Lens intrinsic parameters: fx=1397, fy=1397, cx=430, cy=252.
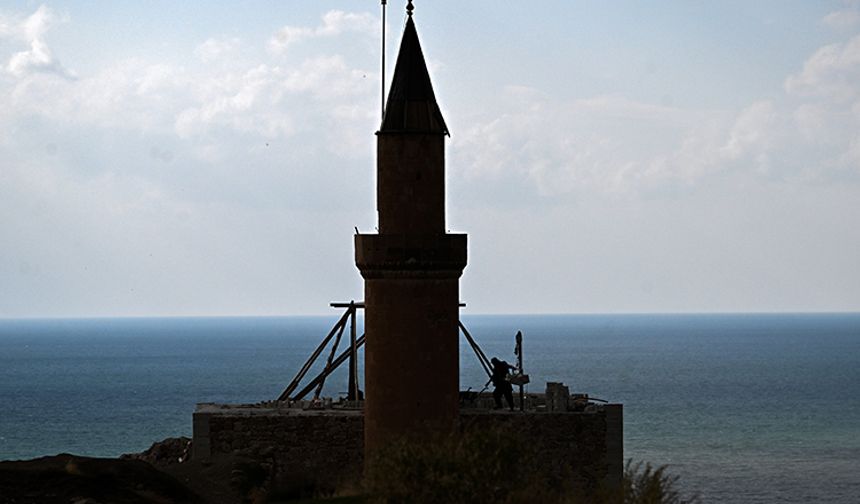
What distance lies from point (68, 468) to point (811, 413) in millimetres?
94649

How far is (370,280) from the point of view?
28.5m

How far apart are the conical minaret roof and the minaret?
0.03 meters

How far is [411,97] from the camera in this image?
2881cm

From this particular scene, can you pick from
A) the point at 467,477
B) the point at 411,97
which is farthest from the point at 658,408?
the point at 467,477

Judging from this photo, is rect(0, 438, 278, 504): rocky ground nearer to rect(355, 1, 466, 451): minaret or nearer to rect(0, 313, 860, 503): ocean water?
rect(355, 1, 466, 451): minaret

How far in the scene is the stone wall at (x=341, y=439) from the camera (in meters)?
31.9

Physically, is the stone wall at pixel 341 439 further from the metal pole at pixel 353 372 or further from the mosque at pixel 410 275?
the mosque at pixel 410 275

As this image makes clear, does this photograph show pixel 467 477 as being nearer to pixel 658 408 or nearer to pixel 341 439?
pixel 341 439

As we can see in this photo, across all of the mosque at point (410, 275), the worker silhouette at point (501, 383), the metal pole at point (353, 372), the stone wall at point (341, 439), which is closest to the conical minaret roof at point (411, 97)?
the mosque at point (410, 275)

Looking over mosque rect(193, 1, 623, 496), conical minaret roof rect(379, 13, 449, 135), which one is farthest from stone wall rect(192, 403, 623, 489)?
conical minaret roof rect(379, 13, 449, 135)

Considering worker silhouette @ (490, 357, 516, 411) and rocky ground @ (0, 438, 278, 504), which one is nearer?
rocky ground @ (0, 438, 278, 504)

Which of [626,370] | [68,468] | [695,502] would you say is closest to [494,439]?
[68,468]

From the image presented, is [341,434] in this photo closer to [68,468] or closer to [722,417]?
[68,468]

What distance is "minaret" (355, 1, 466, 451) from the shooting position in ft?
91.5
